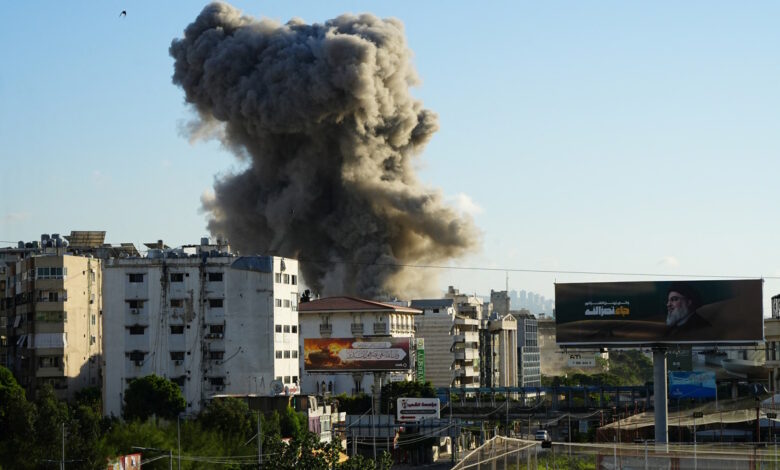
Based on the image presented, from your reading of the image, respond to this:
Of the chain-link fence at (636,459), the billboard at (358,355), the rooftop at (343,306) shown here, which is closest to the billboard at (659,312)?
the chain-link fence at (636,459)

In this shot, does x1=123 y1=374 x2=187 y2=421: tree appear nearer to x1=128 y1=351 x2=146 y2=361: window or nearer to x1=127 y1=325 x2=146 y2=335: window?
x1=128 y1=351 x2=146 y2=361: window

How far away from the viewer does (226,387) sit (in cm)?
7550

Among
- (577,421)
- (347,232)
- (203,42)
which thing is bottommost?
(577,421)

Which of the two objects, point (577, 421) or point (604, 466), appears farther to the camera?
point (577, 421)

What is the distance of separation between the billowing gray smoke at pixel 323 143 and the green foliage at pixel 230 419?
153 feet

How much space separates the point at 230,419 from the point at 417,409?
19.3 meters

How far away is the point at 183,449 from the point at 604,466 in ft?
71.7

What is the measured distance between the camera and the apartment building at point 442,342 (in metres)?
112

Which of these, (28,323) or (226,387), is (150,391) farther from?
(28,323)

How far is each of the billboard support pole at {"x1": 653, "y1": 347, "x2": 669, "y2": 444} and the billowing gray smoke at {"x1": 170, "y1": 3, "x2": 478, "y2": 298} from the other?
49294 millimetres

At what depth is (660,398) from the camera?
57812mm

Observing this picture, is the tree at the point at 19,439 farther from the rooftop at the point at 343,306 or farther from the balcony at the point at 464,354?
the balcony at the point at 464,354

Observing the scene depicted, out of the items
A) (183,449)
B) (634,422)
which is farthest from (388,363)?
(183,449)

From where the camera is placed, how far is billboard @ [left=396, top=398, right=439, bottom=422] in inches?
3046
